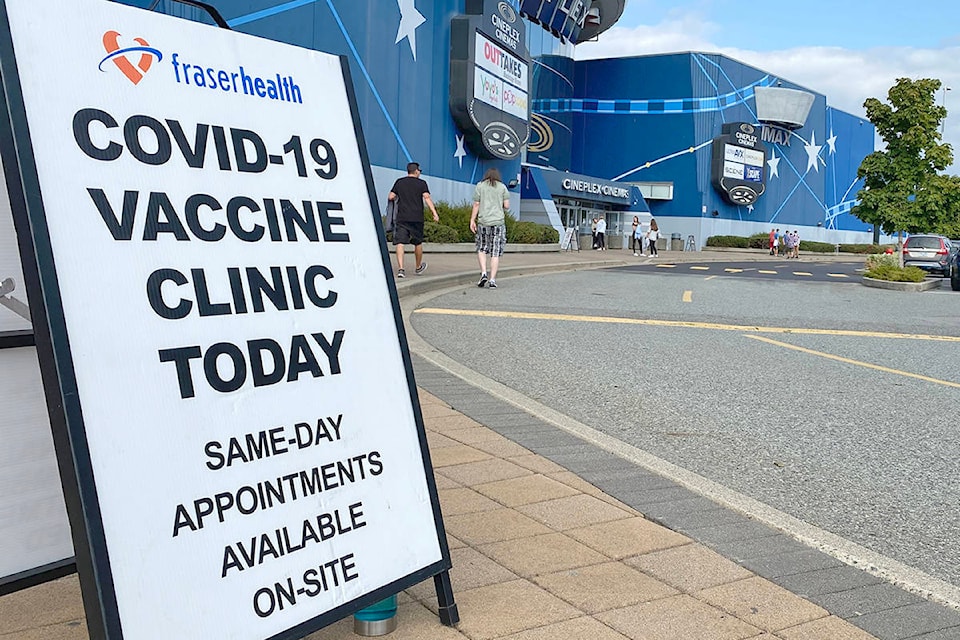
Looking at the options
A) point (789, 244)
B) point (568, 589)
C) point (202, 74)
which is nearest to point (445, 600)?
point (568, 589)

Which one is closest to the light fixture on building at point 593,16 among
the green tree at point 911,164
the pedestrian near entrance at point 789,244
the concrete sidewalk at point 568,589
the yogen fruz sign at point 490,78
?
the pedestrian near entrance at point 789,244

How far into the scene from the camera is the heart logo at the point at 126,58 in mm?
2129

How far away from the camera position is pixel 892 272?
2144 cm

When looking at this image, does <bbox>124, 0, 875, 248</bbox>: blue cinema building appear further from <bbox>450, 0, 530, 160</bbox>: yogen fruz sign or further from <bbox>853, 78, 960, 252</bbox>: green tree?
<bbox>853, 78, 960, 252</bbox>: green tree

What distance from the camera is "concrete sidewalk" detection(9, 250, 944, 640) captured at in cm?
270

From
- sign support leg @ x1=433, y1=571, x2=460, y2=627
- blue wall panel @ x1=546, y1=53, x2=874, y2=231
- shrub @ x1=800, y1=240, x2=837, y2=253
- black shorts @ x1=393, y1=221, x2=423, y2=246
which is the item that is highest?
blue wall panel @ x1=546, y1=53, x2=874, y2=231

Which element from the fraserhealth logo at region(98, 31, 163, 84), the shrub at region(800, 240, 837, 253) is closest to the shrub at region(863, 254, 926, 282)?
the fraserhealth logo at region(98, 31, 163, 84)

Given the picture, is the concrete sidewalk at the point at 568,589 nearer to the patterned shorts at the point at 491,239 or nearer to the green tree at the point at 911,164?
the patterned shorts at the point at 491,239

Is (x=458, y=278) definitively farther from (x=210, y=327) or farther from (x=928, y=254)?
(x=928, y=254)

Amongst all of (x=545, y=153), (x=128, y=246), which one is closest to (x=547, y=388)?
(x=128, y=246)

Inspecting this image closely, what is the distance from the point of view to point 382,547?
2504 mm

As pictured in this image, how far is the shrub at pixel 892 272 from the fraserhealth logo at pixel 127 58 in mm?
21336

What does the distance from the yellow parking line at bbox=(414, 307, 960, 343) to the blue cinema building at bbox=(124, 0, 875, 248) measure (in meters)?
7.25

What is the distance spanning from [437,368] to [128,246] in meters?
4.88
